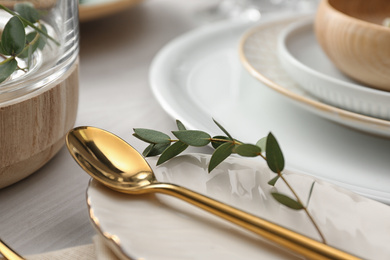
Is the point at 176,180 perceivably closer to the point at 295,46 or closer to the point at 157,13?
the point at 295,46

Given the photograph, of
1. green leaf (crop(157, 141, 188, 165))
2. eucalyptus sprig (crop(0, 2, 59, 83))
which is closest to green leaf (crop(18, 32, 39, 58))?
eucalyptus sprig (crop(0, 2, 59, 83))

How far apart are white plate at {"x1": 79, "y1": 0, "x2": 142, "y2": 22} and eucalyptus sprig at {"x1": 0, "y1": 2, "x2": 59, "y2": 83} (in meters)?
0.20

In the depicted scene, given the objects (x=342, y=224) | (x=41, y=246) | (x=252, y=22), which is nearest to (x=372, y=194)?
(x=342, y=224)

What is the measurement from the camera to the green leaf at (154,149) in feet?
0.93

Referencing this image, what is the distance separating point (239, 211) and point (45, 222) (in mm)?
115

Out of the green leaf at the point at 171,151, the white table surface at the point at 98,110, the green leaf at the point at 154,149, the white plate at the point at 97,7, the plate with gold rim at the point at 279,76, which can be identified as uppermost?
the green leaf at the point at 171,151

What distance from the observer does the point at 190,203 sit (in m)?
0.25

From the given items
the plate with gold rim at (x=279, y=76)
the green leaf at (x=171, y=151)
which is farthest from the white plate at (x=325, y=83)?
the green leaf at (x=171, y=151)

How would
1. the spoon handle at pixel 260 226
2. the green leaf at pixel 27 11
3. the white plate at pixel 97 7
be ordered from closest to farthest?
the spoon handle at pixel 260 226, the green leaf at pixel 27 11, the white plate at pixel 97 7

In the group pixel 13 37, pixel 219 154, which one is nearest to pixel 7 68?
pixel 13 37

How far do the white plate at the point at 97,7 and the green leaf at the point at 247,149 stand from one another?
12.5 inches

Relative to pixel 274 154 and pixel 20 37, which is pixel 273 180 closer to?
pixel 274 154

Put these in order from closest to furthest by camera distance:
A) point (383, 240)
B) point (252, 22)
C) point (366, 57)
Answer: point (383, 240)
point (366, 57)
point (252, 22)

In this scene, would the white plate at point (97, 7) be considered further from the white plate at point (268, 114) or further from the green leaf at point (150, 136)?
the green leaf at point (150, 136)
